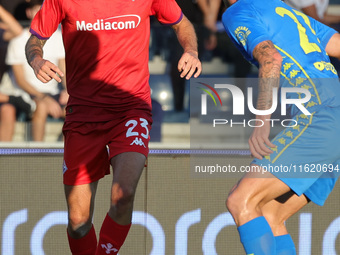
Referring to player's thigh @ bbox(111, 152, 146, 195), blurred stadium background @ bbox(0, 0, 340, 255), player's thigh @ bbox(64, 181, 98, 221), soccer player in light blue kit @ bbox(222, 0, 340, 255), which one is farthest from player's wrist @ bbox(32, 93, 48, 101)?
soccer player in light blue kit @ bbox(222, 0, 340, 255)

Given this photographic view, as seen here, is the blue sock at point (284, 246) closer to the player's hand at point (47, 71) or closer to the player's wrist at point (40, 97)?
the player's hand at point (47, 71)

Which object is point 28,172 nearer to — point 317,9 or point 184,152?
point 184,152

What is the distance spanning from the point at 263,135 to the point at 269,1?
2.81 ft

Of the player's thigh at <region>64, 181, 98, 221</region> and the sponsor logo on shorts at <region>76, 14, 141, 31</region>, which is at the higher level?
the sponsor logo on shorts at <region>76, 14, 141, 31</region>

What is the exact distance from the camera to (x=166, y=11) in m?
4.28

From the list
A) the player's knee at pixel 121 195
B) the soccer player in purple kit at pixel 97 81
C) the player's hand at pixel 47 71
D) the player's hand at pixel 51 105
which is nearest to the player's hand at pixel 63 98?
the player's hand at pixel 51 105

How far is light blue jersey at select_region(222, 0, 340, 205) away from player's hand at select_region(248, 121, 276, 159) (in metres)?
0.06

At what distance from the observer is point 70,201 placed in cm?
419

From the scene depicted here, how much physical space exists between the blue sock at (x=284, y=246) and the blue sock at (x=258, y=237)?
30cm

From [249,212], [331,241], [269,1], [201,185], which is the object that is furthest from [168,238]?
[269,1]

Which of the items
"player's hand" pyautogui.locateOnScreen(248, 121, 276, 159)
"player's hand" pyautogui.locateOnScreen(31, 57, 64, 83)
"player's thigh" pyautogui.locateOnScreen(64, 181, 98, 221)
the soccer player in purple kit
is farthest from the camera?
"player's thigh" pyautogui.locateOnScreen(64, 181, 98, 221)

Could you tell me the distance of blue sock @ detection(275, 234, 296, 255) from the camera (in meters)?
3.77

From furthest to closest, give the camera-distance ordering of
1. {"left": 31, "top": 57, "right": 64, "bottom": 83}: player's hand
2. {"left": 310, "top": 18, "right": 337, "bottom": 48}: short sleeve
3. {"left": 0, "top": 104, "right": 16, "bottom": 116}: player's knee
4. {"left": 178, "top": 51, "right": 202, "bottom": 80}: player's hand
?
{"left": 0, "top": 104, "right": 16, "bottom": 116}: player's knee < {"left": 310, "top": 18, "right": 337, "bottom": 48}: short sleeve < {"left": 178, "top": 51, "right": 202, "bottom": 80}: player's hand < {"left": 31, "top": 57, "right": 64, "bottom": 83}: player's hand

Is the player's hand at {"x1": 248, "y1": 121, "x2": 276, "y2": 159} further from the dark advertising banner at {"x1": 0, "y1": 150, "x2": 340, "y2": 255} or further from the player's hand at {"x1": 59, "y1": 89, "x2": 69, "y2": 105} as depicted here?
the player's hand at {"x1": 59, "y1": 89, "x2": 69, "y2": 105}
